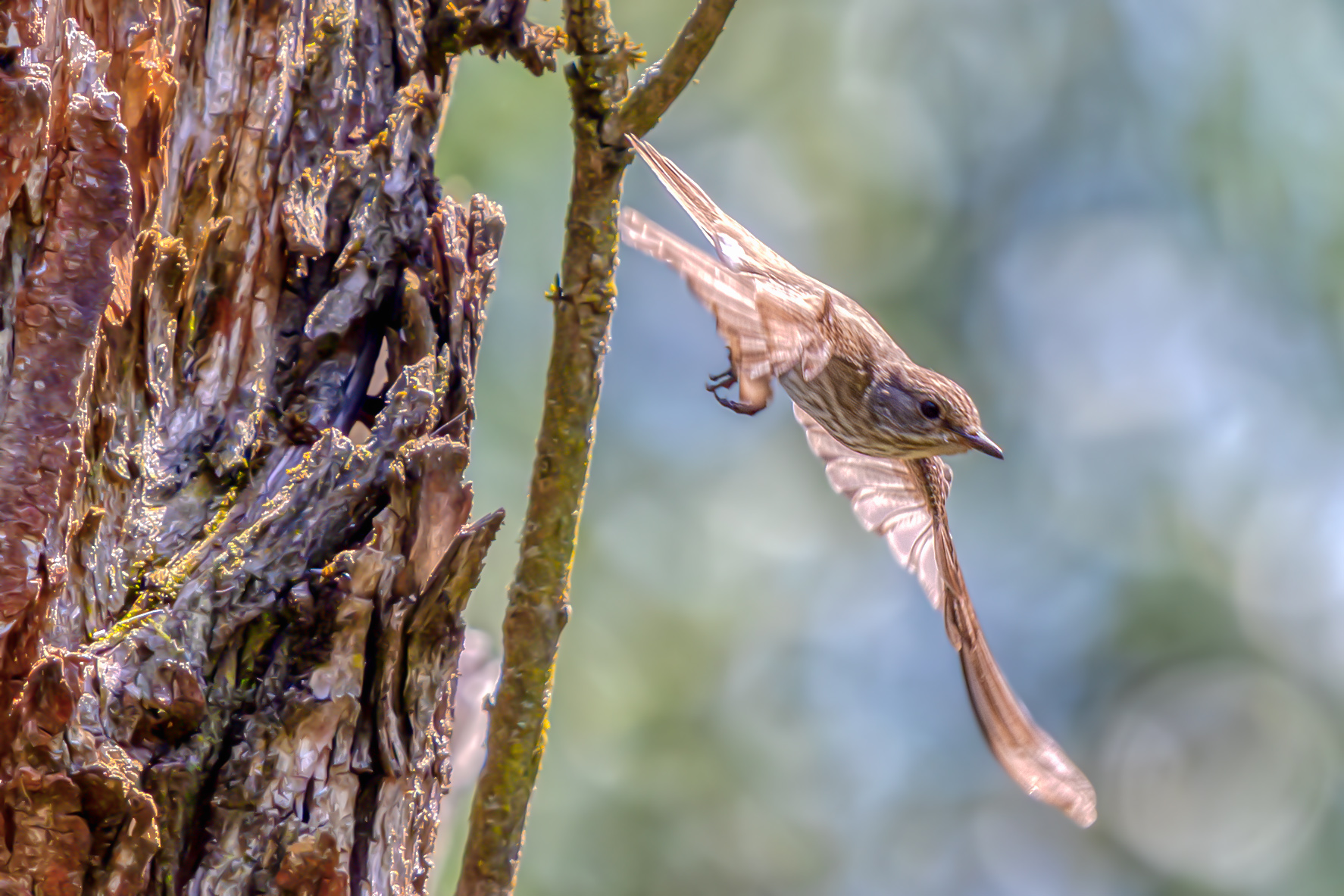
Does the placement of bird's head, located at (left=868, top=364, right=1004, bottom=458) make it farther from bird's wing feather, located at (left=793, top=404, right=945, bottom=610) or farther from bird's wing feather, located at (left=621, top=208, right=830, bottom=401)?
bird's wing feather, located at (left=621, top=208, right=830, bottom=401)

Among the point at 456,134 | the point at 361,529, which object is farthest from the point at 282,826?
the point at 456,134

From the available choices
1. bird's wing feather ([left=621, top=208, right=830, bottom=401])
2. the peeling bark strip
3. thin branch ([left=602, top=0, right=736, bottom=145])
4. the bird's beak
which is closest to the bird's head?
the bird's beak

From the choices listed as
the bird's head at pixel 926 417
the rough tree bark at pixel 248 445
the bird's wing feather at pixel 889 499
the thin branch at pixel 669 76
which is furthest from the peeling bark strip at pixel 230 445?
the bird's wing feather at pixel 889 499

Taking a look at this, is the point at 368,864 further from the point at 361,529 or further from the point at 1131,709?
the point at 1131,709

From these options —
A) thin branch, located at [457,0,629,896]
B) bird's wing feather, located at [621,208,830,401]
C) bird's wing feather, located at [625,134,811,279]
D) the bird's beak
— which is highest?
bird's wing feather, located at [625,134,811,279]

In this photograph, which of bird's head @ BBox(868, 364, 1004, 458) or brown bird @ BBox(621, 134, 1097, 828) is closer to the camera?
brown bird @ BBox(621, 134, 1097, 828)

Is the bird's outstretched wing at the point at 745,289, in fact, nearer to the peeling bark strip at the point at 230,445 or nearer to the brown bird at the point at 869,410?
the brown bird at the point at 869,410
